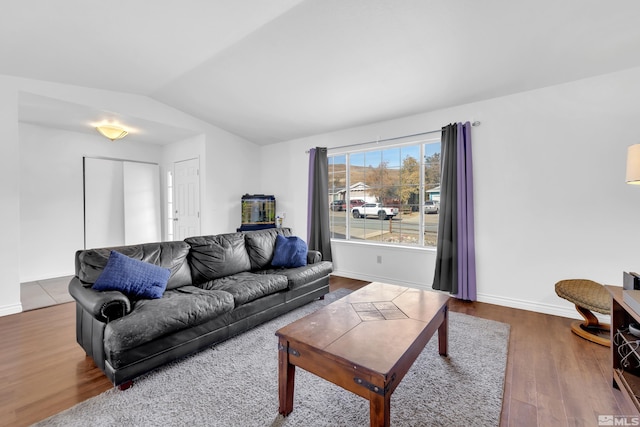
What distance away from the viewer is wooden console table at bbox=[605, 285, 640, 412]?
1706mm

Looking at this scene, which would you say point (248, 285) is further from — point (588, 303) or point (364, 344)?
point (588, 303)

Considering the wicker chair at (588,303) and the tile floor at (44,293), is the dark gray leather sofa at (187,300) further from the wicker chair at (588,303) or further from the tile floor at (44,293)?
the wicker chair at (588,303)

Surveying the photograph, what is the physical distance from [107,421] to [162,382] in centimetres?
36

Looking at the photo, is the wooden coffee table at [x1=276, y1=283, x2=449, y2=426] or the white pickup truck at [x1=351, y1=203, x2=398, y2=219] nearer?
the wooden coffee table at [x1=276, y1=283, x2=449, y2=426]

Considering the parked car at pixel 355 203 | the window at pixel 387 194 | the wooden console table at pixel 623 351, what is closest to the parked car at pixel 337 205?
the window at pixel 387 194

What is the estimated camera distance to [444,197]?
3.64 metres

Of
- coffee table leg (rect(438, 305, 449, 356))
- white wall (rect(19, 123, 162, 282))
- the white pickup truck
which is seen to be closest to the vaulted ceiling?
white wall (rect(19, 123, 162, 282))

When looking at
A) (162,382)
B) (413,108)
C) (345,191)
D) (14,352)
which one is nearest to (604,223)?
(413,108)

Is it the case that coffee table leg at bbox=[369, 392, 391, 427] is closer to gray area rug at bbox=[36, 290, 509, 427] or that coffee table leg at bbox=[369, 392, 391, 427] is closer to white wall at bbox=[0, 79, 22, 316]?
gray area rug at bbox=[36, 290, 509, 427]

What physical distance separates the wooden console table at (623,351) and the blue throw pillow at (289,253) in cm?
271

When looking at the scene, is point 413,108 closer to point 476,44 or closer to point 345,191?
point 476,44

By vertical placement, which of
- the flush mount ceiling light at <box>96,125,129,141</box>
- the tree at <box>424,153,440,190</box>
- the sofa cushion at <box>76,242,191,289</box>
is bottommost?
the sofa cushion at <box>76,242,191,289</box>

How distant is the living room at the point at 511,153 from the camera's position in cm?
262

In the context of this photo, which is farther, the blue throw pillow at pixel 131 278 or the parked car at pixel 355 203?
the parked car at pixel 355 203
